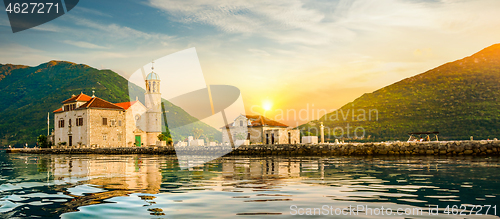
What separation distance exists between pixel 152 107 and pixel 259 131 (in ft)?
88.6

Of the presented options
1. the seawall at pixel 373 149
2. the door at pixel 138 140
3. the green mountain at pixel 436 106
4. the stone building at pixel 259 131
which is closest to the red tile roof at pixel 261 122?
the stone building at pixel 259 131

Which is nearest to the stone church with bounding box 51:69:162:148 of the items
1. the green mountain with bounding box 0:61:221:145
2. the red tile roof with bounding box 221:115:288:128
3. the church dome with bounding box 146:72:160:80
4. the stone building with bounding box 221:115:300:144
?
the church dome with bounding box 146:72:160:80

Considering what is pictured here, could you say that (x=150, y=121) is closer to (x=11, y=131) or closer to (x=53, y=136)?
(x=53, y=136)

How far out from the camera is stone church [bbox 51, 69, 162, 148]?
189 feet

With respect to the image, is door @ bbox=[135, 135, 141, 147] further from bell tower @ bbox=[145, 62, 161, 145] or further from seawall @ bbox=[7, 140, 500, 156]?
seawall @ bbox=[7, 140, 500, 156]

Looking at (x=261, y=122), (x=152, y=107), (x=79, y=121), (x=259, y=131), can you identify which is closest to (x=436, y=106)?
(x=261, y=122)

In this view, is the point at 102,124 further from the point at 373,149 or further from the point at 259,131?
the point at 373,149

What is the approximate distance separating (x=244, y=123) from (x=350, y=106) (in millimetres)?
Answer: 88971

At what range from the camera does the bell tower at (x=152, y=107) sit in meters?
66.3

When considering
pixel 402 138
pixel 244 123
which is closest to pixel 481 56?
pixel 402 138

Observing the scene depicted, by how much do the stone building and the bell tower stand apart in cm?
1673

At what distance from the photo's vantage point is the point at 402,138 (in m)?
89.9

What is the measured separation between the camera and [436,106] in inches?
4043

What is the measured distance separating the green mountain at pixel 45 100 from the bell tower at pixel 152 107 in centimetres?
4085
